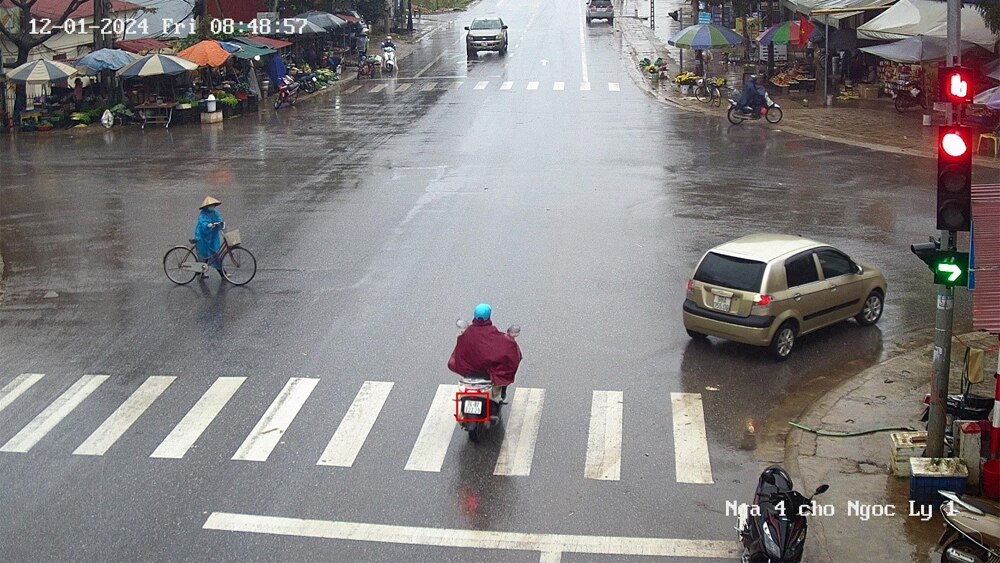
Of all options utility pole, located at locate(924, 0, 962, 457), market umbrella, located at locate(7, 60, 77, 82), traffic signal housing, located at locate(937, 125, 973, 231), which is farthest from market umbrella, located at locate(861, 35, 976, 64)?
market umbrella, located at locate(7, 60, 77, 82)

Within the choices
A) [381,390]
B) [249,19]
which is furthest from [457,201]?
[249,19]

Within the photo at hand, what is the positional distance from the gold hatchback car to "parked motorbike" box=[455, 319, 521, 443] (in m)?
4.05

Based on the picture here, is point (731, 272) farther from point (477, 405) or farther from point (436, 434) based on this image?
point (436, 434)

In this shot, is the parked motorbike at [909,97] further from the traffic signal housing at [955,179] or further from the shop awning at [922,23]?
the traffic signal housing at [955,179]

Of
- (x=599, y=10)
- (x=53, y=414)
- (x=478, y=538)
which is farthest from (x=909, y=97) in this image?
(x=599, y=10)

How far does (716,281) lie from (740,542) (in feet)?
19.8

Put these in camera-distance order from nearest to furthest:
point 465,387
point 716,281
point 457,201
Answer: point 465,387, point 716,281, point 457,201

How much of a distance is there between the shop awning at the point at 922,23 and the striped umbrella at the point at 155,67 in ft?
77.9

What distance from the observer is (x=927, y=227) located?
22625 mm

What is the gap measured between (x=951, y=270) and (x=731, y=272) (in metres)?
5.10

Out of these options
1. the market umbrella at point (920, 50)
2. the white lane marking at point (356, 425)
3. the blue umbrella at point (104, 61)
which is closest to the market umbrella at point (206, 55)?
the blue umbrella at point (104, 61)

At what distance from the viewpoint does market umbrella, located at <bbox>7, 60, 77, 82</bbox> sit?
124 feet

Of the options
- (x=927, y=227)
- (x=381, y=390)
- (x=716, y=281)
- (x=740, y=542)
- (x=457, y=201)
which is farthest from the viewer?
(x=457, y=201)

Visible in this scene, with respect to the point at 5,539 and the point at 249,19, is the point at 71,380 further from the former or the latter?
the point at 249,19
